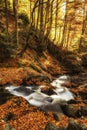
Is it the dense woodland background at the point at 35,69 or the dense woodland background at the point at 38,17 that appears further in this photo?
the dense woodland background at the point at 38,17

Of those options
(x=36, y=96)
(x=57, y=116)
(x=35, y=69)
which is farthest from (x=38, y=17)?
(x=57, y=116)

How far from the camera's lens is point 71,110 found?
1098 cm

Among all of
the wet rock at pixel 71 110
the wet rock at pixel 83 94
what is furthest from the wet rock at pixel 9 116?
the wet rock at pixel 83 94

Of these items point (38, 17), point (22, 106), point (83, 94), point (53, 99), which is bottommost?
point (83, 94)

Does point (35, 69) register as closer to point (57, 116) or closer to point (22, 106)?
point (22, 106)

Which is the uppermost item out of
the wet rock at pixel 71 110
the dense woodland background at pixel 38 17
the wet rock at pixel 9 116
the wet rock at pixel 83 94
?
the dense woodland background at pixel 38 17

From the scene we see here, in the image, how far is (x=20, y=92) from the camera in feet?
42.4

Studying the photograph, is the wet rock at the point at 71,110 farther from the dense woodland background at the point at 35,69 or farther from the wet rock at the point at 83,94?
the wet rock at the point at 83,94

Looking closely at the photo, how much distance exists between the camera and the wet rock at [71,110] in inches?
423

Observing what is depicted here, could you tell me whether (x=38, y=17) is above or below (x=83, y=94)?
above

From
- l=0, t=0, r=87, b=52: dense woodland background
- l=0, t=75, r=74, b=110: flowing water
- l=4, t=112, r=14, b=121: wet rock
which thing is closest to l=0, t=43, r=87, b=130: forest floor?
l=4, t=112, r=14, b=121: wet rock

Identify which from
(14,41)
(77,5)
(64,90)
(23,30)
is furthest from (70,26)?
(64,90)

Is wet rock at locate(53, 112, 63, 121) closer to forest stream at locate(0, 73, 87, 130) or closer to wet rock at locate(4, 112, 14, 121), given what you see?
forest stream at locate(0, 73, 87, 130)

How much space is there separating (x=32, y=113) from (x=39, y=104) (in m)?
1.26
